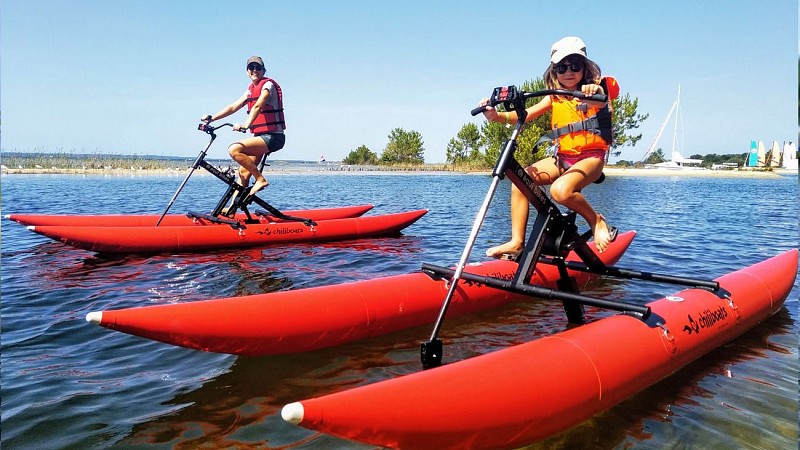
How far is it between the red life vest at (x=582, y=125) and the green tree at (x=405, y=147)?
91.1 meters

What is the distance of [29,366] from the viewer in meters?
4.95

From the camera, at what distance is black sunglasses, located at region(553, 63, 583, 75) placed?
500cm

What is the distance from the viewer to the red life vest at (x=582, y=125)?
503cm

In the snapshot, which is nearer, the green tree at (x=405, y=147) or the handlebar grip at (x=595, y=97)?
the handlebar grip at (x=595, y=97)

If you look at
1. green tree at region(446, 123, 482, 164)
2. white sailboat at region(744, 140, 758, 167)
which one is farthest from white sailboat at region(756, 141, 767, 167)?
green tree at region(446, 123, 482, 164)

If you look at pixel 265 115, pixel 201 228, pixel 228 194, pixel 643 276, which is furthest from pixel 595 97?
pixel 228 194

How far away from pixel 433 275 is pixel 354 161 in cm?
10098

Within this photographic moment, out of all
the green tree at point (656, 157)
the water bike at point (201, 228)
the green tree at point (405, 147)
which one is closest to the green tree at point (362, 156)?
the green tree at point (405, 147)

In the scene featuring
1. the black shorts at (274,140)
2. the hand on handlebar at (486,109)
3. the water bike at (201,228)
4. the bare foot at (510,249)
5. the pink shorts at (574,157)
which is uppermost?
the hand on handlebar at (486,109)

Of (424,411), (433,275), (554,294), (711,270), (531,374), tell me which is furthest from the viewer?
(711,270)

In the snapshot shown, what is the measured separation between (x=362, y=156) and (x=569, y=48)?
100539 mm

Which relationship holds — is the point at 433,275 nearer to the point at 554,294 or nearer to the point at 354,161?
the point at 554,294

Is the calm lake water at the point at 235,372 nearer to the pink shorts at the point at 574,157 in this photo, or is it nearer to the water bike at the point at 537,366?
the water bike at the point at 537,366

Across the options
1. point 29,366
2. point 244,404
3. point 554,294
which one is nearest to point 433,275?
point 554,294
